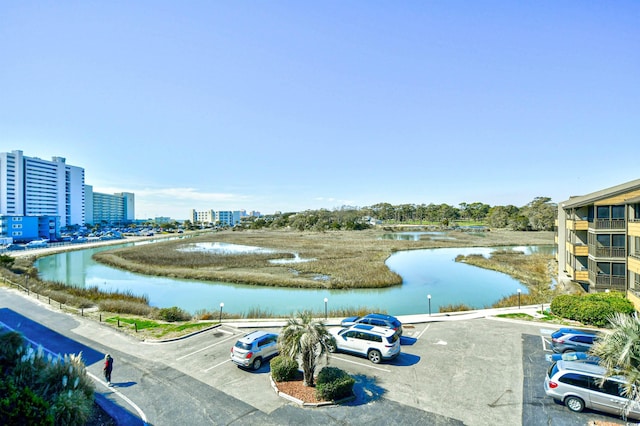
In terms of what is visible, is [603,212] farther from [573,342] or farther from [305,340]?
[305,340]

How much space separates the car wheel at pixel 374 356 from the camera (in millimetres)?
15586

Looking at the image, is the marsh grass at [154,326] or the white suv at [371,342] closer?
the white suv at [371,342]

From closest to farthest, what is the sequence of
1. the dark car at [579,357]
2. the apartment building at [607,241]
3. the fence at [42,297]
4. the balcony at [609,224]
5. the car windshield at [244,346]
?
the dark car at [579,357]
the car windshield at [244,346]
the apartment building at [607,241]
the fence at [42,297]
the balcony at [609,224]

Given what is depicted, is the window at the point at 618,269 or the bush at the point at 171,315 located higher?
the window at the point at 618,269

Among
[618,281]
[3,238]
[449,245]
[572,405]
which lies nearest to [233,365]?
[572,405]

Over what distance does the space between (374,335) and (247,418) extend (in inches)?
278

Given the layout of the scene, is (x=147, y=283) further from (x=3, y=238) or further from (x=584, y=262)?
(x=3, y=238)

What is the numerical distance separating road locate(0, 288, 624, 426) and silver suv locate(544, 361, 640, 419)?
413 millimetres

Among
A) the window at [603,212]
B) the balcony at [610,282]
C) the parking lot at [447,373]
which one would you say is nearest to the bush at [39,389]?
the parking lot at [447,373]

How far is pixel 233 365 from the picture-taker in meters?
15.6

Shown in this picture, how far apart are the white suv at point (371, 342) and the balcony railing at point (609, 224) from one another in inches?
866

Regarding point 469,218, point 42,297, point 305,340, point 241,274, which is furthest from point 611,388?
point 469,218

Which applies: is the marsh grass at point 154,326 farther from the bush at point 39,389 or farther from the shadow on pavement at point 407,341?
the shadow on pavement at point 407,341

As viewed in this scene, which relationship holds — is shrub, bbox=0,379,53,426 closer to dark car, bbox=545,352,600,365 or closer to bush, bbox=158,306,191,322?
bush, bbox=158,306,191,322
